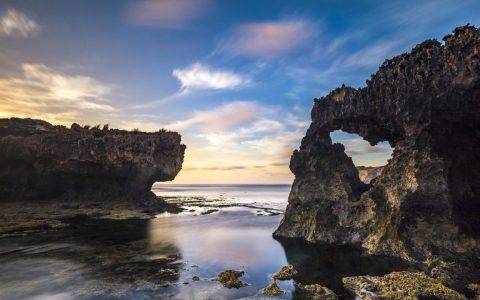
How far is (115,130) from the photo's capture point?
10056cm

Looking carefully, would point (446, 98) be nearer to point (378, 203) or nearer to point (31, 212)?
point (378, 203)

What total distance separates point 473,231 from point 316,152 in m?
25.1

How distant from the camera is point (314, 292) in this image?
2758 cm

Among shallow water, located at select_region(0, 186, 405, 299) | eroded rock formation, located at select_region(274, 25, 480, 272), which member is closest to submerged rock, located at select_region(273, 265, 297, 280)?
shallow water, located at select_region(0, 186, 405, 299)

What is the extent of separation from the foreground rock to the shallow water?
1.47 meters

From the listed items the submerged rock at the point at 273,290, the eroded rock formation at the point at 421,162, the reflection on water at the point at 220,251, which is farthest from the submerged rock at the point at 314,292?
the eroded rock formation at the point at 421,162

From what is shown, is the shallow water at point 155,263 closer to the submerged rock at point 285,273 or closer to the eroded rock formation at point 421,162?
the submerged rock at point 285,273

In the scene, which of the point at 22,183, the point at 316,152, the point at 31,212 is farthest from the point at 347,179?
the point at 22,183

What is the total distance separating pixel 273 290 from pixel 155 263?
15504 mm

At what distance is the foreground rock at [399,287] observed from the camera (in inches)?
977

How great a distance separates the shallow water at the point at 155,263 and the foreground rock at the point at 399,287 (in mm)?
1475

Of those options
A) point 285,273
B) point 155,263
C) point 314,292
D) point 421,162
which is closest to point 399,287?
point 314,292

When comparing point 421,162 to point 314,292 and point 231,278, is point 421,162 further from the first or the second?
point 231,278

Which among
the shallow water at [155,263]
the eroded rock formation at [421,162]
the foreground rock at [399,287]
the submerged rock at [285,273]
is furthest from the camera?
the eroded rock formation at [421,162]
